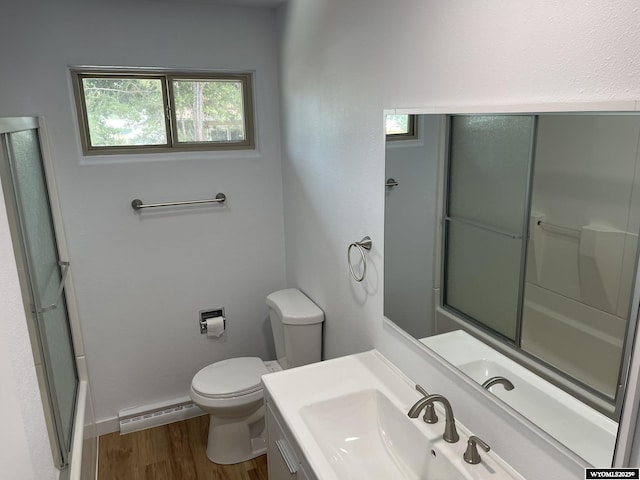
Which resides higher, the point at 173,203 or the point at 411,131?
Result: the point at 411,131

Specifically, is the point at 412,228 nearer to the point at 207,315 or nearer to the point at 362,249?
the point at 362,249

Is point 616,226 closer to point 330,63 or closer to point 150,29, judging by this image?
point 330,63

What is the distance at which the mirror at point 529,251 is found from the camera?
3.41ft

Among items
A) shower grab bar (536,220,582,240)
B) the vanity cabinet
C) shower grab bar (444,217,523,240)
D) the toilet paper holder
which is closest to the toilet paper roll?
the toilet paper holder

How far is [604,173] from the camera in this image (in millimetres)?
1035

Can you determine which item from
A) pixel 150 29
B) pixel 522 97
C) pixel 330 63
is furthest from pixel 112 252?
pixel 522 97

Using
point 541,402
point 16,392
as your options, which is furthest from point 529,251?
point 16,392

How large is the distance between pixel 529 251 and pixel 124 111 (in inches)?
90.8

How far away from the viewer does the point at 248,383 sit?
2.60 m

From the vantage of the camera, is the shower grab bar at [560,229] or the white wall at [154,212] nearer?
the shower grab bar at [560,229]

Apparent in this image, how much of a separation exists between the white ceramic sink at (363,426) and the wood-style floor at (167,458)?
3.56 feet

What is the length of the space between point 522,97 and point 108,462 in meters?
2.76

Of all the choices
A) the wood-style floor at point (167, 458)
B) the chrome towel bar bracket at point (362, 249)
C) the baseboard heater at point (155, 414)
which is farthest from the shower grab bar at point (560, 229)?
the baseboard heater at point (155, 414)

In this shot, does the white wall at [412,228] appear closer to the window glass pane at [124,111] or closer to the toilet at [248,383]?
the toilet at [248,383]
